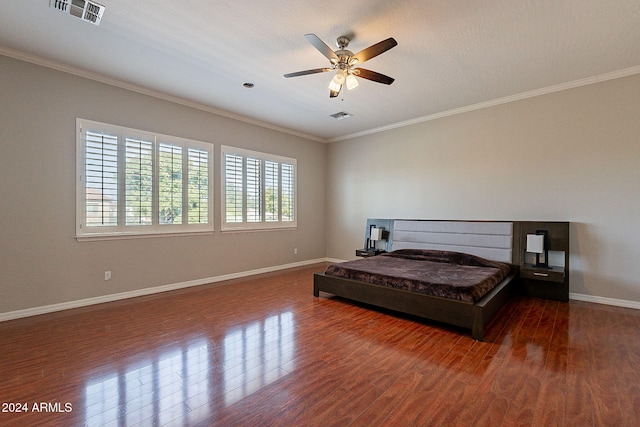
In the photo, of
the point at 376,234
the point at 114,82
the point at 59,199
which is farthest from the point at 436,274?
the point at 114,82

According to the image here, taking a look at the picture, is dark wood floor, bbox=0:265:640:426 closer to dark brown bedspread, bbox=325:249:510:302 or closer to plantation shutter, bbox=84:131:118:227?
dark brown bedspread, bbox=325:249:510:302

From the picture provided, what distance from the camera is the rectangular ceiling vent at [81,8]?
99.5 inches

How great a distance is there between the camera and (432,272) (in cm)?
379

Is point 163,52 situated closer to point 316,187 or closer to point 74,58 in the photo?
point 74,58

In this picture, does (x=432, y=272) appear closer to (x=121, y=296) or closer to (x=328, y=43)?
(x=328, y=43)

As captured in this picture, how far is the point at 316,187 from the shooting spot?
7.16 m

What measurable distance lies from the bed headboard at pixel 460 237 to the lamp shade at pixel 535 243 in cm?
35

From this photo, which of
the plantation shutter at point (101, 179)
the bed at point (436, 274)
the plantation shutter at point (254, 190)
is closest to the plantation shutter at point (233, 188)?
the plantation shutter at point (254, 190)

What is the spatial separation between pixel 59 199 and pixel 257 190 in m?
3.05

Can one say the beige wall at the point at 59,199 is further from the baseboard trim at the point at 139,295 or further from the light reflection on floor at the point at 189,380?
the light reflection on floor at the point at 189,380

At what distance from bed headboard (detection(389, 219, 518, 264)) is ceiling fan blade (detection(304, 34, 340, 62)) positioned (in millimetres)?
3526

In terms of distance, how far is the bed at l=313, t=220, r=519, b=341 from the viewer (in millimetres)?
2994

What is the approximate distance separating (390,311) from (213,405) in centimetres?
245

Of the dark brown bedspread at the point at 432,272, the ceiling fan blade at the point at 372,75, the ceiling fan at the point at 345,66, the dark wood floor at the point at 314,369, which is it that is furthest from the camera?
the dark brown bedspread at the point at 432,272
